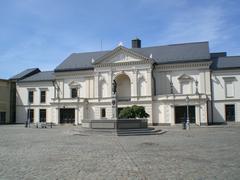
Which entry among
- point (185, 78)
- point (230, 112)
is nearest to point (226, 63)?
point (185, 78)

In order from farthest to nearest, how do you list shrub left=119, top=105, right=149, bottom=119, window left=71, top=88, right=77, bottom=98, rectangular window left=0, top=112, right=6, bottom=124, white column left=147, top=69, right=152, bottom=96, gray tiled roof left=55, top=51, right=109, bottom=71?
rectangular window left=0, top=112, right=6, bottom=124 → gray tiled roof left=55, top=51, right=109, bottom=71 → window left=71, top=88, right=77, bottom=98 → white column left=147, top=69, right=152, bottom=96 → shrub left=119, top=105, right=149, bottom=119

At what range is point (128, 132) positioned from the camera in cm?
2427

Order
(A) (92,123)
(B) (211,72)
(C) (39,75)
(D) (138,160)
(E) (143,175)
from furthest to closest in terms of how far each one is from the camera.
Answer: (C) (39,75)
(B) (211,72)
(A) (92,123)
(D) (138,160)
(E) (143,175)

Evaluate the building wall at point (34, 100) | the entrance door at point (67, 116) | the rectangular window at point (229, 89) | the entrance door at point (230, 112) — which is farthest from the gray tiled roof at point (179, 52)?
the building wall at point (34, 100)

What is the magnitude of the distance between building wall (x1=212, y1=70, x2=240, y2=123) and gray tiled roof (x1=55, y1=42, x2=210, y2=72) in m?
3.50

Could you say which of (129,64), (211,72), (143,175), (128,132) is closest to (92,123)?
(128,132)

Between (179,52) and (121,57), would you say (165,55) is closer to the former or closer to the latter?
(179,52)

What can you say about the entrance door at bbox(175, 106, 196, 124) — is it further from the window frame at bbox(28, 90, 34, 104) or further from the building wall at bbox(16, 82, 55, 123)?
the window frame at bbox(28, 90, 34, 104)

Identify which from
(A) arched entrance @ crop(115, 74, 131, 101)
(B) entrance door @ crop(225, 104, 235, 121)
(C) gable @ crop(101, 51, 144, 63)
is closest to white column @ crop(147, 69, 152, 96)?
(C) gable @ crop(101, 51, 144, 63)

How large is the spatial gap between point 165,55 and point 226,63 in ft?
32.1

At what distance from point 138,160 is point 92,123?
15415 millimetres

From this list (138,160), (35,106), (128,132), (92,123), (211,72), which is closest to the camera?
(138,160)

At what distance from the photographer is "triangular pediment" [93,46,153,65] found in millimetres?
45750

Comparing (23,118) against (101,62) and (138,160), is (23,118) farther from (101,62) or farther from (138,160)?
(138,160)
